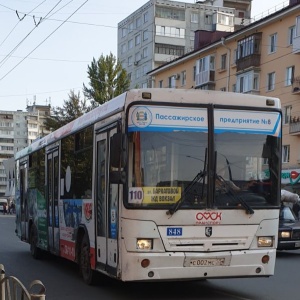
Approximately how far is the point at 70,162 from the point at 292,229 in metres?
7.67

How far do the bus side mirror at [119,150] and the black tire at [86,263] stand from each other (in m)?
2.40

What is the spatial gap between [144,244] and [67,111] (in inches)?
1876

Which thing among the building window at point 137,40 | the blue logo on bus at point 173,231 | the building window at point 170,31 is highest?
the building window at point 170,31

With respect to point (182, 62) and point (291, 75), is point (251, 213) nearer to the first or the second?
point (291, 75)

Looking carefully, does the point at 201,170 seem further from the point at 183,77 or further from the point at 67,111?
the point at 183,77

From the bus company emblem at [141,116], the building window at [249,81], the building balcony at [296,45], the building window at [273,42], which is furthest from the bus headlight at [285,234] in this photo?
the building window at [249,81]

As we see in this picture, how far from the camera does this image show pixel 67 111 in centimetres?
5494

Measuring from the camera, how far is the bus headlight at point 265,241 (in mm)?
8578

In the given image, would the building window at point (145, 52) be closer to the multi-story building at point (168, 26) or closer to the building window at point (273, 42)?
the multi-story building at point (168, 26)

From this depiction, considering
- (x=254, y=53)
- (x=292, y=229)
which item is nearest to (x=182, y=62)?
(x=254, y=53)

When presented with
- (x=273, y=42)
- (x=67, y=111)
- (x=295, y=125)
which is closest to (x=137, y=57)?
(x=67, y=111)

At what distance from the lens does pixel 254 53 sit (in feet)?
153

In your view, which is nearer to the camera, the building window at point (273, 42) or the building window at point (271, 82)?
the building window at point (273, 42)

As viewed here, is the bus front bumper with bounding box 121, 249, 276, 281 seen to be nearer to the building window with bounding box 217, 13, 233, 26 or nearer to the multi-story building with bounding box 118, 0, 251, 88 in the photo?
the multi-story building with bounding box 118, 0, 251, 88
